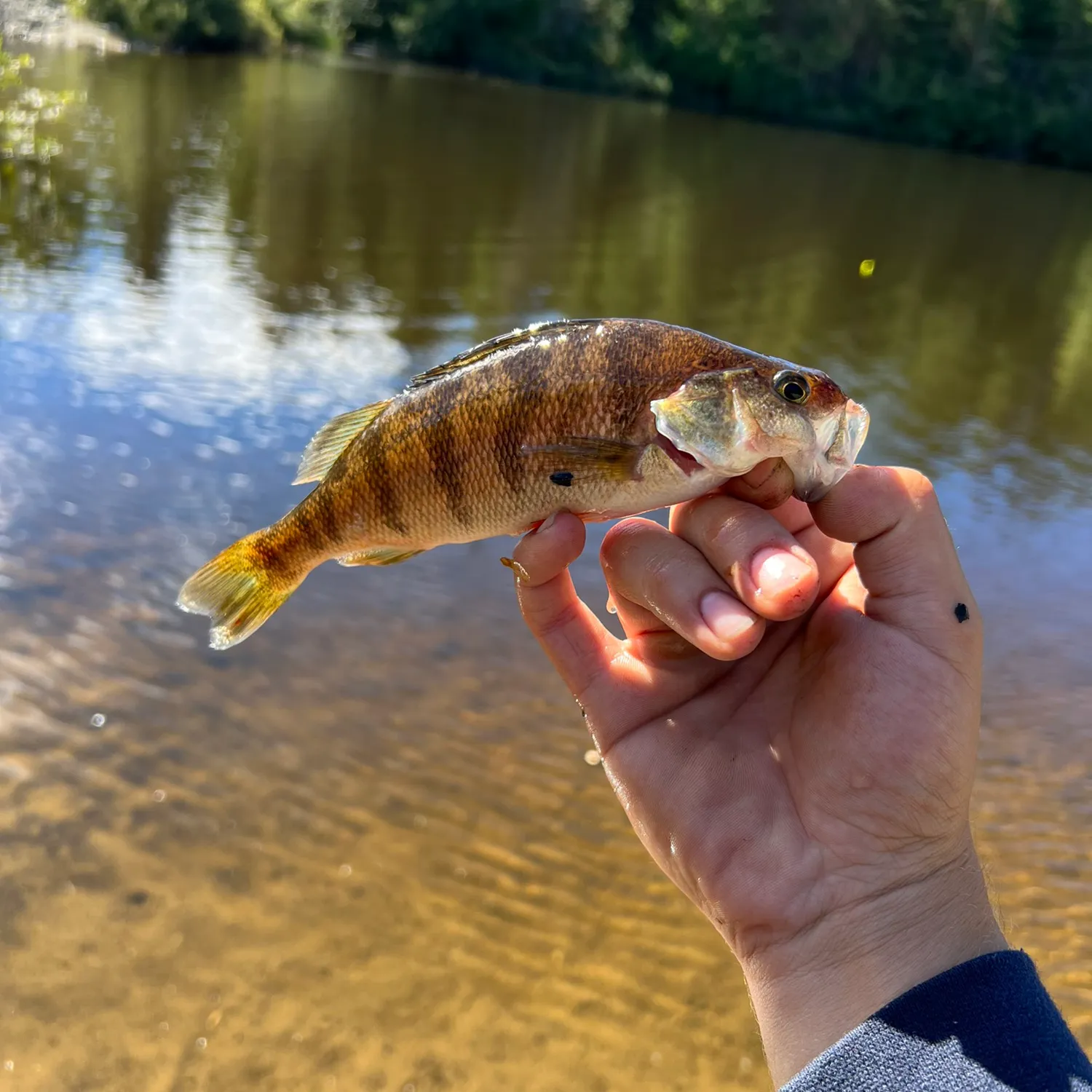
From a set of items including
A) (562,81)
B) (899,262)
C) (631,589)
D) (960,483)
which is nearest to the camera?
(631,589)

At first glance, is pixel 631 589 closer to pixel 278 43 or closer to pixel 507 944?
pixel 507 944

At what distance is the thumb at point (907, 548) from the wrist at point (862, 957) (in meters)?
0.59

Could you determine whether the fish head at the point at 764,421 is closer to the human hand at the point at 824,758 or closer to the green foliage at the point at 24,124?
the human hand at the point at 824,758

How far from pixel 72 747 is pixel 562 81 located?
59.2 meters

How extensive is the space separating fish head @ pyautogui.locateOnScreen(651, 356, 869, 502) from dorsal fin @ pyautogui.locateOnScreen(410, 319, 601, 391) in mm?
359

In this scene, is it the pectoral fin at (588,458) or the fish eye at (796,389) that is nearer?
the fish eye at (796,389)

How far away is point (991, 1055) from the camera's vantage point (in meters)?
1.88

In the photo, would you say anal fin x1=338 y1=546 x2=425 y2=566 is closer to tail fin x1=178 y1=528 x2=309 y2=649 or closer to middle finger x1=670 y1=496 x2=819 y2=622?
tail fin x1=178 y1=528 x2=309 y2=649

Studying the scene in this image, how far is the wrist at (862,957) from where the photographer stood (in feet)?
7.12

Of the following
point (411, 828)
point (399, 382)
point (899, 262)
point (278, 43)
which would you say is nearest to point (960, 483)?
point (399, 382)

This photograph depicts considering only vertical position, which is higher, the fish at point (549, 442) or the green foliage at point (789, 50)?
the green foliage at point (789, 50)

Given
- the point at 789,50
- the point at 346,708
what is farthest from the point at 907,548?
the point at 789,50

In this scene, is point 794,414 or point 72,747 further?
point 72,747

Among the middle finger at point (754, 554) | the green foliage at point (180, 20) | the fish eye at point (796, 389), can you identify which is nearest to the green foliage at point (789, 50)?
the green foliage at point (180, 20)
